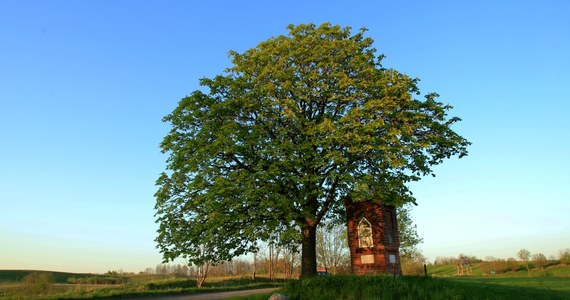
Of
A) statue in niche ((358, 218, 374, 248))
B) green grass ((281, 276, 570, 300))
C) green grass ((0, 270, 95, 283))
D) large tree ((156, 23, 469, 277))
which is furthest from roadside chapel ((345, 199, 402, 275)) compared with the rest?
green grass ((0, 270, 95, 283))

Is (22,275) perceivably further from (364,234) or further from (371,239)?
(371,239)

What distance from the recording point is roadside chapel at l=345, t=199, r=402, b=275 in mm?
25797

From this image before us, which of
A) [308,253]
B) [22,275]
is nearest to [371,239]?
[308,253]

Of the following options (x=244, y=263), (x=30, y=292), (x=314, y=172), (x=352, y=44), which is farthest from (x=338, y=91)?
(x=244, y=263)

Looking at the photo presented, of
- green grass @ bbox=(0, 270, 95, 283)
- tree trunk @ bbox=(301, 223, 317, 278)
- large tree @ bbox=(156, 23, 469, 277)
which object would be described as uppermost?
large tree @ bbox=(156, 23, 469, 277)

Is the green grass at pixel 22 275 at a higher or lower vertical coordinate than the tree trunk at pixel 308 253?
lower

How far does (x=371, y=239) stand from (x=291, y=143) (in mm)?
10583

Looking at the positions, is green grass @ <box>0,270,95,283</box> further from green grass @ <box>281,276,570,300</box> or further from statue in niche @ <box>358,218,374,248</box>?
green grass @ <box>281,276,570,300</box>

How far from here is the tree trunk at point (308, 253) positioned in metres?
22.5

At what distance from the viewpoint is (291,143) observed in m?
20.8

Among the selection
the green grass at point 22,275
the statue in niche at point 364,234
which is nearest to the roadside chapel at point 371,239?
the statue in niche at point 364,234

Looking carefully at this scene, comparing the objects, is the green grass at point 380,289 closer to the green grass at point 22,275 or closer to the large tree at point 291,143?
the large tree at point 291,143

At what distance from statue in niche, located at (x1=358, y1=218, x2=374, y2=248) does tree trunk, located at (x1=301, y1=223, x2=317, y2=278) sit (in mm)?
5151

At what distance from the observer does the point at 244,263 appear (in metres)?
115
